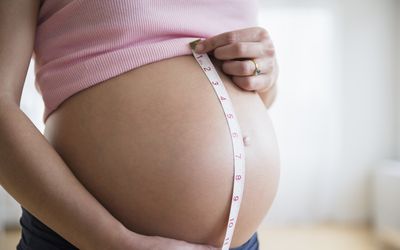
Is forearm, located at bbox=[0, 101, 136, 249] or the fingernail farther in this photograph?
the fingernail

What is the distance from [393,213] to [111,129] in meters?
2.97

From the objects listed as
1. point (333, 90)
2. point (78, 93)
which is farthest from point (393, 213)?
point (78, 93)

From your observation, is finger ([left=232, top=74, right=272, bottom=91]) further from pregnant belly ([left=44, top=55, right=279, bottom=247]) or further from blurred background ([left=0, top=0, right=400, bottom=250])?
blurred background ([left=0, top=0, right=400, bottom=250])

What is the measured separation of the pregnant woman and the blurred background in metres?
2.82

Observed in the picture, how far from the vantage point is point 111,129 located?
2.02ft

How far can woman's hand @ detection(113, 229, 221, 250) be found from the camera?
0.55 metres

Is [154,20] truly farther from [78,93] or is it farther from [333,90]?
[333,90]

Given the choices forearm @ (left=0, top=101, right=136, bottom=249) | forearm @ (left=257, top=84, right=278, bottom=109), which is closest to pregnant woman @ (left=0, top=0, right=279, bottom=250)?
forearm @ (left=0, top=101, right=136, bottom=249)

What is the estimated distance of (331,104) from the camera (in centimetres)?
350

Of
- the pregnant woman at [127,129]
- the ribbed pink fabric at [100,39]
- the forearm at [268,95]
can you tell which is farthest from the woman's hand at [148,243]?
the forearm at [268,95]

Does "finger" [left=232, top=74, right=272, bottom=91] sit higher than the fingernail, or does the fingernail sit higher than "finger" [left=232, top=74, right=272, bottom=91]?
the fingernail

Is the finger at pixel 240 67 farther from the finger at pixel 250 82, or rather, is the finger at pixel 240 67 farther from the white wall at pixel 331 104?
the white wall at pixel 331 104

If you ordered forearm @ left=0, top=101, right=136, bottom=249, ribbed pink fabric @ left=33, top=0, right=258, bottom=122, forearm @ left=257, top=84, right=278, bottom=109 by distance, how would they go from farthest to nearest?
forearm @ left=257, top=84, right=278, bottom=109
ribbed pink fabric @ left=33, top=0, right=258, bottom=122
forearm @ left=0, top=101, right=136, bottom=249

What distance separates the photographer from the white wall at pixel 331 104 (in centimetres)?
345
